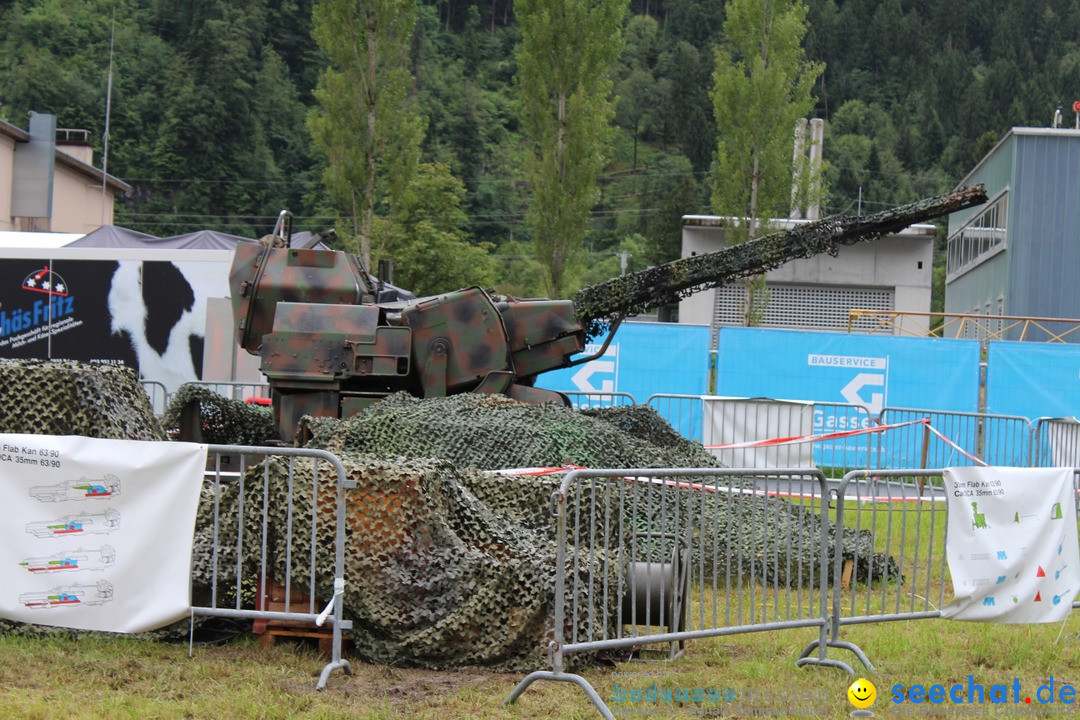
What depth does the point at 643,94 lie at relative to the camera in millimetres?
115062

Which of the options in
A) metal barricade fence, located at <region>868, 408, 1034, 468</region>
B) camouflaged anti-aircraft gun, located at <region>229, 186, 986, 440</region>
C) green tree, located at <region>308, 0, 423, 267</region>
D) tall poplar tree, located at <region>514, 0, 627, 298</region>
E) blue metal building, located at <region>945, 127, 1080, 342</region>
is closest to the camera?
camouflaged anti-aircraft gun, located at <region>229, 186, 986, 440</region>

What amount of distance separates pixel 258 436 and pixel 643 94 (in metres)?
107

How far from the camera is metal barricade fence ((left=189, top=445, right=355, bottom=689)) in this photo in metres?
6.50

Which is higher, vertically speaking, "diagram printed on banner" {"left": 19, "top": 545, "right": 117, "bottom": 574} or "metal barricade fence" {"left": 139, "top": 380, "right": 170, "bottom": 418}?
"metal barricade fence" {"left": 139, "top": 380, "right": 170, "bottom": 418}

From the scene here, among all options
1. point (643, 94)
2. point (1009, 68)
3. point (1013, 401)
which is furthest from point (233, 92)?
point (1013, 401)

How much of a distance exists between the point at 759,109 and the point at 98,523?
25.5 metres

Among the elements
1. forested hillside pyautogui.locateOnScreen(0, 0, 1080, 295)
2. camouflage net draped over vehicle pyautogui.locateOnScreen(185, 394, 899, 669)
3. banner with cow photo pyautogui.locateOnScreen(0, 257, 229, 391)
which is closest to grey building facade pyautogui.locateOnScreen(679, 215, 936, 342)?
forested hillside pyautogui.locateOnScreen(0, 0, 1080, 295)

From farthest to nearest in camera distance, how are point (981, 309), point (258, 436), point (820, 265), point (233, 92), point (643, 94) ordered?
point (643, 94) → point (233, 92) → point (820, 265) → point (981, 309) → point (258, 436)

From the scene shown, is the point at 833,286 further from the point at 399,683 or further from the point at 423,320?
the point at 399,683

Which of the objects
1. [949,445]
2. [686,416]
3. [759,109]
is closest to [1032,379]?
[949,445]

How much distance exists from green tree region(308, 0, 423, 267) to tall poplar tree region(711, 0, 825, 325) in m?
8.52

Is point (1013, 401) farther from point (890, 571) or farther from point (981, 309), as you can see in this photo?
point (981, 309)

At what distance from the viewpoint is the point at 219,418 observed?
11.6 metres

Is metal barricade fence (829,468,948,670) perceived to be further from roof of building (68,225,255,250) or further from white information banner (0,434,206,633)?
roof of building (68,225,255,250)
